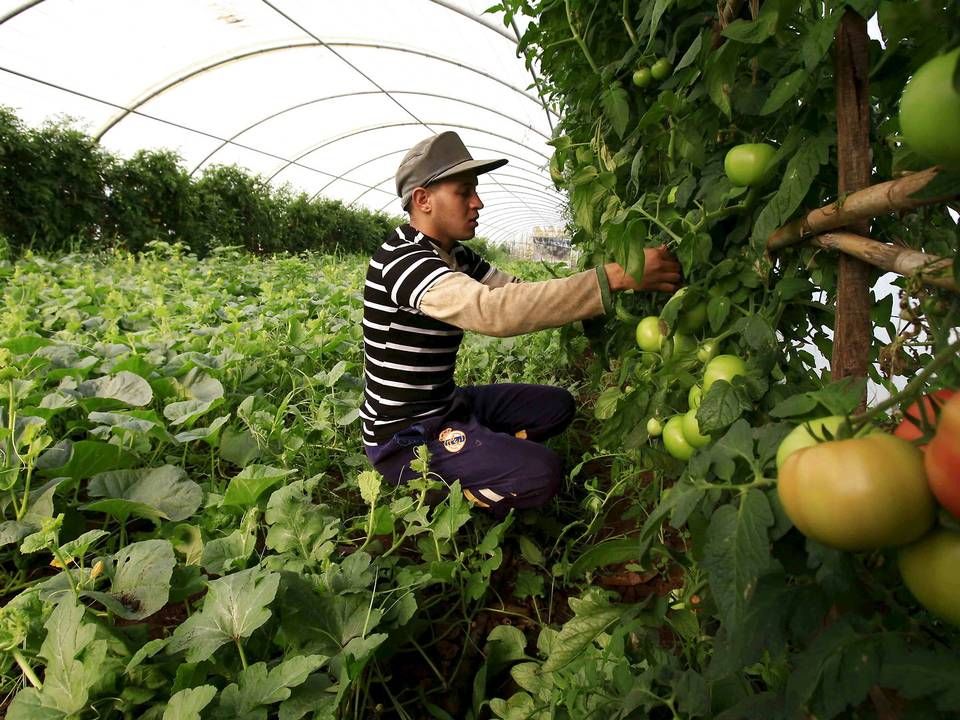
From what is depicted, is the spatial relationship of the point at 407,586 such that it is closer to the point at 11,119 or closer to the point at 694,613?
the point at 694,613

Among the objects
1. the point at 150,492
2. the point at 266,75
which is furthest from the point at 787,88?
the point at 266,75

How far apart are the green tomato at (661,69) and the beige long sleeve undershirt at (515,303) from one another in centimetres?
49

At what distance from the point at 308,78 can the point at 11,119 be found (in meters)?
4.19

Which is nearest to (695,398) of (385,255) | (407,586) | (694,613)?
(694,613)

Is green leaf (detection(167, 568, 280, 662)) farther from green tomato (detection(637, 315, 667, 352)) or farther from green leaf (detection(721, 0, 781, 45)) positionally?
green leaf (detection(721, 0, 781, 45))

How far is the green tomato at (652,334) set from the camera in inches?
47.6

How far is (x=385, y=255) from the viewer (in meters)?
1.89

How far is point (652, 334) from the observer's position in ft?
4.01

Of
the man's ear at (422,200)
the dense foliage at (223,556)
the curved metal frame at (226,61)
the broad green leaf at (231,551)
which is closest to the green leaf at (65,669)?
the dense foliage at (223,556)

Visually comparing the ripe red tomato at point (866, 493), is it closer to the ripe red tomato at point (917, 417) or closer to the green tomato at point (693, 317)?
the ripe red tomato at point (917, 417)

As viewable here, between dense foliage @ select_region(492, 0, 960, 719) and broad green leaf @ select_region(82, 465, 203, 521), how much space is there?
3.09 feet

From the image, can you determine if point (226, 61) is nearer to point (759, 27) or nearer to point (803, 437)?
point (759, 27)

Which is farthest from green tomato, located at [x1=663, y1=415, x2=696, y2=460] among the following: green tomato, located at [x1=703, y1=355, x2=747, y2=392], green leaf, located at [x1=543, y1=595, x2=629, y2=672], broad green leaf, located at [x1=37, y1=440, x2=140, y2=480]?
broad green leaf, located at [x1=37, y1=440, x2=140, y2=480]

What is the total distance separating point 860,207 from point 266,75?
9.91 m
